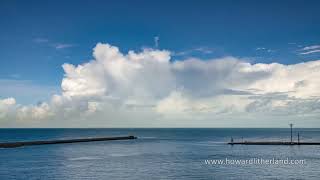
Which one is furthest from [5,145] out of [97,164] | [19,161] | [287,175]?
[287,175]

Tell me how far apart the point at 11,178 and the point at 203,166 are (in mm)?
33843

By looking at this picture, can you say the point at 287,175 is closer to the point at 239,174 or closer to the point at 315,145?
the point at 239,174

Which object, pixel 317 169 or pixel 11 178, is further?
Result: pixel 317 169

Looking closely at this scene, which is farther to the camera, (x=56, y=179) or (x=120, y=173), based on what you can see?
(x=120, y=173)

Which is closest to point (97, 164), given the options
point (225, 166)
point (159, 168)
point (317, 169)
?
point (159, 168)

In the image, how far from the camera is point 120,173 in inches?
2635

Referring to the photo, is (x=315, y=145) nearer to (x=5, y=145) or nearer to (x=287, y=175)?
(x=287, y=175)

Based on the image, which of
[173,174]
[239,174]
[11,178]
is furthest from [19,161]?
[239,174]

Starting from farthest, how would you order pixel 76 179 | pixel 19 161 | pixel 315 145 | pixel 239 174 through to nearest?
pixel 315 145 < pixel 19 161 < pixel 239 174 < pixel 76 179

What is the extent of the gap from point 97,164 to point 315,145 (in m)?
92.1

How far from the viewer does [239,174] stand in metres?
64.9

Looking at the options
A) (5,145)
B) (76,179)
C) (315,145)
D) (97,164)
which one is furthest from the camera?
(315,145)

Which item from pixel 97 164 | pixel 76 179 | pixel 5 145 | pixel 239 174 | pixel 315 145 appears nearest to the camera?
pixel 76 179

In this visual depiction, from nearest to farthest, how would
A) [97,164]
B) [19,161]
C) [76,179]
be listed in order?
1. [76,179]
2. [97,164]
3. [19,161]
